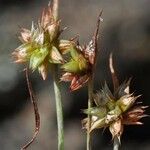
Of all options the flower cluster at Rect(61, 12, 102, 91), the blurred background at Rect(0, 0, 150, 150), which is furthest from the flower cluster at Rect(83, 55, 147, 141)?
the blurred background at Rect(0, 0, 150, 150)

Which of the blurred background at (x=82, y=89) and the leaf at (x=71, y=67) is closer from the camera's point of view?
the leaf at (x=71, y=67)

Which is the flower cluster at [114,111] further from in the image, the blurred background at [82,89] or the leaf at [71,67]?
the blurred background at [82,89]

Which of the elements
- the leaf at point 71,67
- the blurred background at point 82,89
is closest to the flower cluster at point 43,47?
the leaf at point 71,67

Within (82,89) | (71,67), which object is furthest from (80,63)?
(82,89)

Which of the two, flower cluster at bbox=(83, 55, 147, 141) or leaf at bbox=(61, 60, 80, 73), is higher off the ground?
leaf at bbox=(61, 60, 80, 73)

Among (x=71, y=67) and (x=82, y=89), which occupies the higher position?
(x=71, y=67)

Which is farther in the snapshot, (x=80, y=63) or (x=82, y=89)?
Answer: (x=82, y=89)

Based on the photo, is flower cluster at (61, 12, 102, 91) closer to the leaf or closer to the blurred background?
the leaf

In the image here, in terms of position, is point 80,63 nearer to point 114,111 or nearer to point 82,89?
point 114,111
